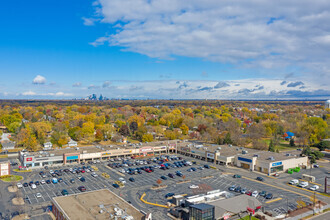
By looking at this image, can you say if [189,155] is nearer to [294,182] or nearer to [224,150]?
[224,150]

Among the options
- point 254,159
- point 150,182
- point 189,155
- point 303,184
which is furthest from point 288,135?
point 150,182

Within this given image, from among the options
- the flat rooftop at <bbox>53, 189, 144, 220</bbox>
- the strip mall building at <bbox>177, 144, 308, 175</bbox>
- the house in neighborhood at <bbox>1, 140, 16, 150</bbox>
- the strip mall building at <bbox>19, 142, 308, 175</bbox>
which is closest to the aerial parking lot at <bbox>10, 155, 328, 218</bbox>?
the strip mall building at <bbox>19, 142, 308, 175</bbox>

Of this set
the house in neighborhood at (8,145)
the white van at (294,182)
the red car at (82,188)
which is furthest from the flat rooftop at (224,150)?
the house in neighborhood at (8,145)

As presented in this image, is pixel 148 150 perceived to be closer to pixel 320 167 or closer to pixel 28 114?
pixel 320 167

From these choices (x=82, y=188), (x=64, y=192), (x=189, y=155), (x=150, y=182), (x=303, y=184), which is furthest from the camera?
(x=189, y=155)

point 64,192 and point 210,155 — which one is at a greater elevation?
point 210,155

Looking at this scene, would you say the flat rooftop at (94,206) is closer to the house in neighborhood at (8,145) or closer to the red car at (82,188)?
the red car at (82,188)

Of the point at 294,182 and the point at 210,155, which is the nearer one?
the point at 294,182
